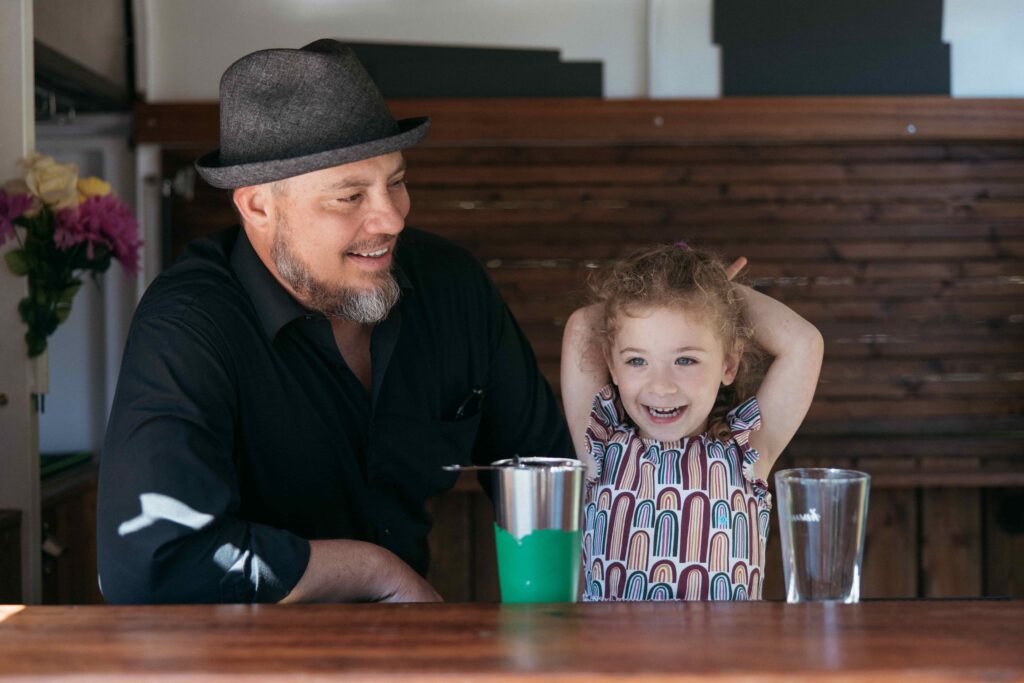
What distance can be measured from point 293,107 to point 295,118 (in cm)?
2

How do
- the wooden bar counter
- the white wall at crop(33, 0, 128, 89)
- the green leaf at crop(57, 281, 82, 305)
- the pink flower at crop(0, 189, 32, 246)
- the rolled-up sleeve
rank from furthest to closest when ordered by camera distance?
the white wall at crop(33, 0, 128, 89) < the green leaf at crop(57, 281, 82, 305) < the pink flower at crop(0, 189, 32, 246) < the rolled-up sleeve < the wooden bar counter

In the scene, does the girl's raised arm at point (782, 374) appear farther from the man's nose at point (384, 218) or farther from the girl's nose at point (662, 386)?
the man's nose at point (384, 218)

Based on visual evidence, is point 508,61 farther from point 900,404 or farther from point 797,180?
point 900,404

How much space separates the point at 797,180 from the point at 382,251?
9.33 ft

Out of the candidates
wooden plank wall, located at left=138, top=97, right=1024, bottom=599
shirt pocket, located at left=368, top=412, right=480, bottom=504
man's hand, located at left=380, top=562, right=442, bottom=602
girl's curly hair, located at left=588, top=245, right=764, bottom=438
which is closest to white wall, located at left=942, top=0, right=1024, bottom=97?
wooden plank wall, located at left=138, top=97, right=1024, bottom=599

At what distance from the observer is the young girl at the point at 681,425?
203 centimetres

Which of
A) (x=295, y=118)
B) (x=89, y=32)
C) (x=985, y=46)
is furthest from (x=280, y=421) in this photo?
(x=985, y=46)

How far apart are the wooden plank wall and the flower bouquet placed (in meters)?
1.21

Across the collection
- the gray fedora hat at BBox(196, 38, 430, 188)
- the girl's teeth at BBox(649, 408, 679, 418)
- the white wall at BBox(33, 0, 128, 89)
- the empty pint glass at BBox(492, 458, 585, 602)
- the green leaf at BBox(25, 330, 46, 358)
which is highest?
the white wall at BBox(33, 0, 128, 89)

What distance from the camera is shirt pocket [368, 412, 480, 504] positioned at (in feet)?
6.75

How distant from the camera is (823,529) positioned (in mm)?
1325

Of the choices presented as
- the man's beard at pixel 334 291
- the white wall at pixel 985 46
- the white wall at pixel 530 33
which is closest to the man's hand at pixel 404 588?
the man's beard at pixel 334 291

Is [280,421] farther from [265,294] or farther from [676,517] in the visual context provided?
[676,517]

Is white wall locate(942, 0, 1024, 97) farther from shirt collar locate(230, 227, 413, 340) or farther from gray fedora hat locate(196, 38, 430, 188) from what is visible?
shirt collar locate(230, 227, 413, 340)
